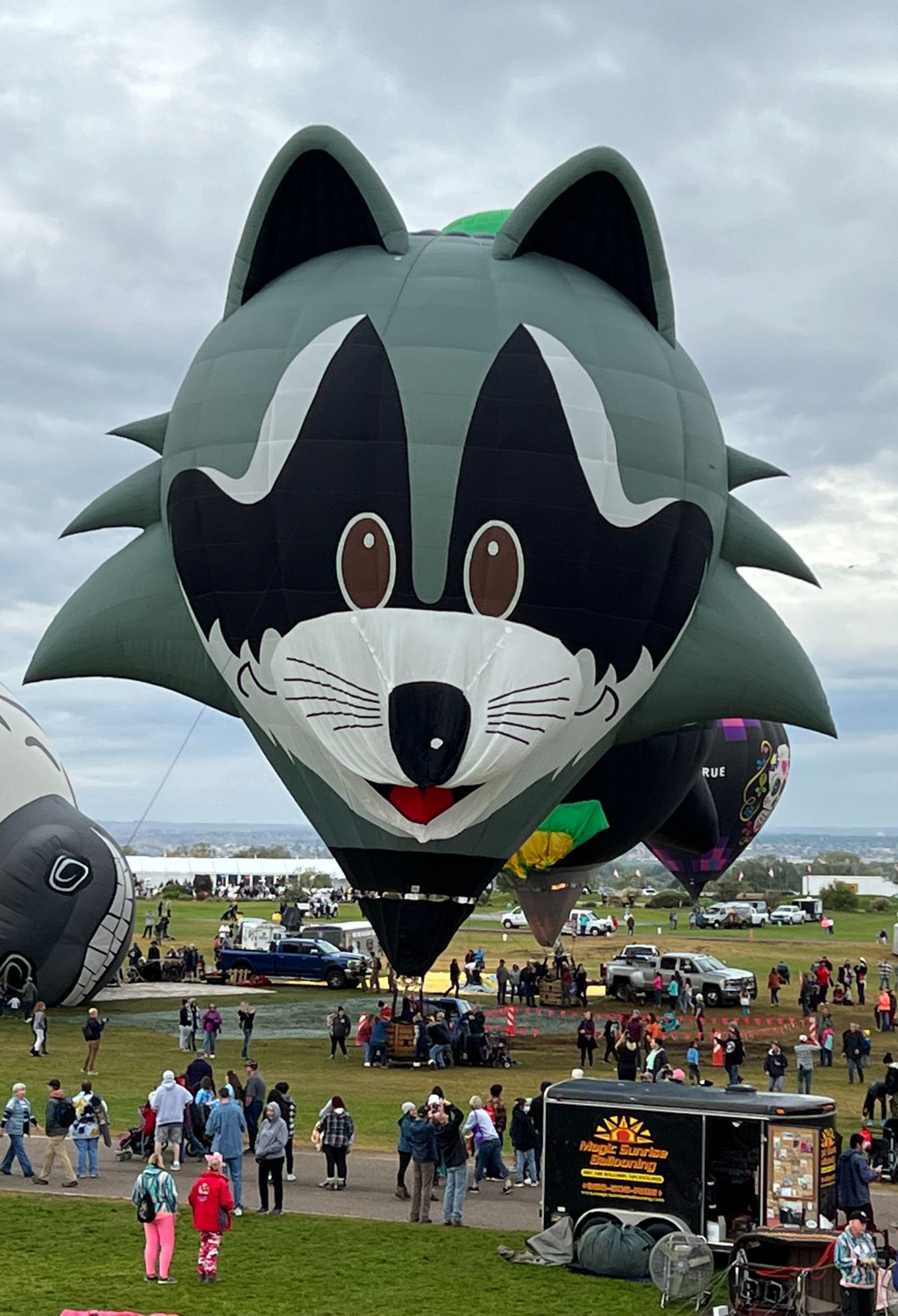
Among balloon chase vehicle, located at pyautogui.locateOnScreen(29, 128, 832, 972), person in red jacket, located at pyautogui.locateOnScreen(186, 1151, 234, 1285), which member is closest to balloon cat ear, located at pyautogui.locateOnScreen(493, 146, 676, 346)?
balloon chase vehicle, located at pyautogui.locateOnScreen(29, 128, 832, 972)

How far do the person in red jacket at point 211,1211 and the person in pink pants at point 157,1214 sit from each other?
197mm

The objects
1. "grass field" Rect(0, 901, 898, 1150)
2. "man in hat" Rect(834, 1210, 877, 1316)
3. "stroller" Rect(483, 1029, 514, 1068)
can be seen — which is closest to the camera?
"man in hat" Rect(834, 1210, 877, 1316)

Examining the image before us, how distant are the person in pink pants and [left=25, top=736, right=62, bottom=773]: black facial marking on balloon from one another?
20.2 m

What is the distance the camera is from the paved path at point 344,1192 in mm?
15344

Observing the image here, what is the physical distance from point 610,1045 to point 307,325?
1226cm

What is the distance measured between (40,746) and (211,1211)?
21170 mm

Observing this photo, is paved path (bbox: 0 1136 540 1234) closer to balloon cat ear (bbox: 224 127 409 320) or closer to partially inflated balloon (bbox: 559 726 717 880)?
balloon cat ear (bbox: 224 127 409 320)

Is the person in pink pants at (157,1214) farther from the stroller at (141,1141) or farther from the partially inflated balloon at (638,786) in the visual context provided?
the partially inflated balloon at (638,786)

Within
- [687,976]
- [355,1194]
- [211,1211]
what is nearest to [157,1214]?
[211,1211]

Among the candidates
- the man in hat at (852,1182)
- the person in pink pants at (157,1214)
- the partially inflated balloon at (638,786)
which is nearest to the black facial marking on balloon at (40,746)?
the partially inflated balloon at (638,786)

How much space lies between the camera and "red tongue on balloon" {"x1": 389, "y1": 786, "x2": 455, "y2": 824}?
20906 millimetres

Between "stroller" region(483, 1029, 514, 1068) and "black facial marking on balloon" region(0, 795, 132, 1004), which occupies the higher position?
"black facial marking on balloon" region(0, 795, 132, 1004)

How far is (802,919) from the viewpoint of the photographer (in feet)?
268

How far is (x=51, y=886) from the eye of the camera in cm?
3045
